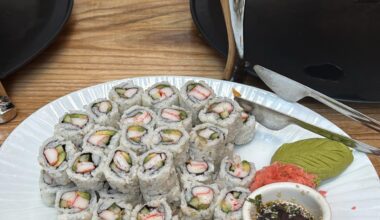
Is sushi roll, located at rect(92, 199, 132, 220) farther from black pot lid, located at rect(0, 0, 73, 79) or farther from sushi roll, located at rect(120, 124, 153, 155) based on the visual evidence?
black pot lid, located at rect(0, 0, 73, 79)

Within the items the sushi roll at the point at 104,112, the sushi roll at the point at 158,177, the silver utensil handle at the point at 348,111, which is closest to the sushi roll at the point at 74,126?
the sushi roll at the point at 104,112

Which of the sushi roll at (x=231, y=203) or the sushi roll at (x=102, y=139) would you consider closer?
the sushi roll at (x=231, y=203)

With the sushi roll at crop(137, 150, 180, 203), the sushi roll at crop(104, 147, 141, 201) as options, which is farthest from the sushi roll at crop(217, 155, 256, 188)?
the sushi roll at crop(104, 147, 141, 201)

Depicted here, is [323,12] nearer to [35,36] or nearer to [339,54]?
[339,54]

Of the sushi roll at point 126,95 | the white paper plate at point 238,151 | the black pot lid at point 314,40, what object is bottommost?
the white paper plate at point 238,151

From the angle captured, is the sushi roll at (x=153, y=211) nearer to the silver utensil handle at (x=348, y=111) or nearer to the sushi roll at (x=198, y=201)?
the sushi roll at (x=198, y=201)

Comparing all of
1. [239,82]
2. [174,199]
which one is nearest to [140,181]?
[174,199]

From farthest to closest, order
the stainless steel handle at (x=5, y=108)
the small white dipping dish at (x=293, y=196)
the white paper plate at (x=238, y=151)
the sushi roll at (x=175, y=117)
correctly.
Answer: the stainless steel handle at (x=5, y=108) < the sushi roll at (x=175, y=117) < the white paper plate at (x=238, y=151) < the small white dipping dish at (x=293, y=196)

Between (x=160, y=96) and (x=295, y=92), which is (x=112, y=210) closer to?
(x=160, y=96)
